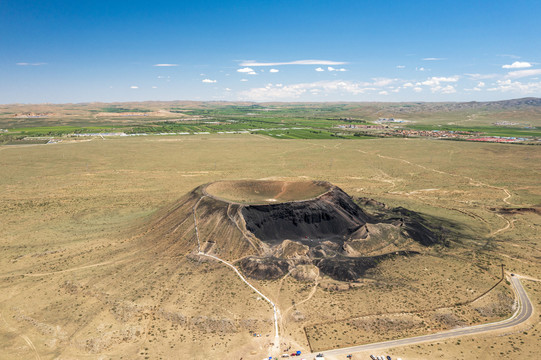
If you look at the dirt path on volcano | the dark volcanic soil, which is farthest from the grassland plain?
the dark volcanic soil

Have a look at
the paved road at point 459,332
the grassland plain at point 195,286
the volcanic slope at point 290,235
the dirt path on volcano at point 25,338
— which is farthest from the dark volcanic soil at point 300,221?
the dirt path on volcano at point 25,338

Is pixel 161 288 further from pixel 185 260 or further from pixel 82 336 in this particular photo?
pixel 82 336

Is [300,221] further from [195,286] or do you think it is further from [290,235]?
[195,286]

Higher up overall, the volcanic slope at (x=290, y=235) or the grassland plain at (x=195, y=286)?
the volcanic slope at (x=290, y=235)

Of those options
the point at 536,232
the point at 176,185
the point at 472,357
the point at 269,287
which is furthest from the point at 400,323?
the point at 176,185

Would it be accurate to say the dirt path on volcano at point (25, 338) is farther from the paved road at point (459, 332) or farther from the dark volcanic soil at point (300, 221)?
the dark volcanic soil at point (300, 221)

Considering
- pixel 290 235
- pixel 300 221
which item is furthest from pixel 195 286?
pixel 300 221
